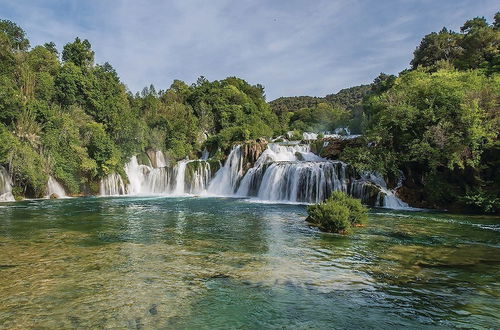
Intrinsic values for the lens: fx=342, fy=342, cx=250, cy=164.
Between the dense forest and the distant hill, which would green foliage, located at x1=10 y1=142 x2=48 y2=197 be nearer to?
the dense forest

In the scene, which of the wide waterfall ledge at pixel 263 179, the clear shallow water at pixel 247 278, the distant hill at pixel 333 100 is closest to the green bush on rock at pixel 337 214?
the clear shallow water at pixel 247 278

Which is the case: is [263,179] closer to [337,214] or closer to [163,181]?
[163,181]

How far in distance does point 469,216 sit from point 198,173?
84.8 ft

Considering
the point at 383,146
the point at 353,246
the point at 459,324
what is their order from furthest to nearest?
the point at 383,146, the point at 353,246, the point at 459,324

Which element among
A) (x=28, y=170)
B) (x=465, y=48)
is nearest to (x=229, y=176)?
(x=28, y=170)

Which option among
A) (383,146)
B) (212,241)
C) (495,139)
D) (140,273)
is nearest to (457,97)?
(495,139)

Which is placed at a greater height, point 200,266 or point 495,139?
point 495,139

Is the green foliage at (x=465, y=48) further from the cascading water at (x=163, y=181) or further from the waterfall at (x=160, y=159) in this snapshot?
the waterfall at (x=160, y=159)

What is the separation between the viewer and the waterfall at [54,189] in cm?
3077

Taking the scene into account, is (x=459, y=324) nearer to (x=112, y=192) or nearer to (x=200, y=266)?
(x=200, y=266)

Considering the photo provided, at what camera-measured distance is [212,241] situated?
11.1 m

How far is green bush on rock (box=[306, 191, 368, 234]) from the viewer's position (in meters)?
12.6

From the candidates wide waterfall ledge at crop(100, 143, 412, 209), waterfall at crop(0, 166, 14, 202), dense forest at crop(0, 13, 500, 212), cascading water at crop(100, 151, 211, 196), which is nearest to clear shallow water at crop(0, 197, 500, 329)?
dense forest at crop(0, 13, 500, 212)

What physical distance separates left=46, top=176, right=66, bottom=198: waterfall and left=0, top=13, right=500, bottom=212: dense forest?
47 centimetres
